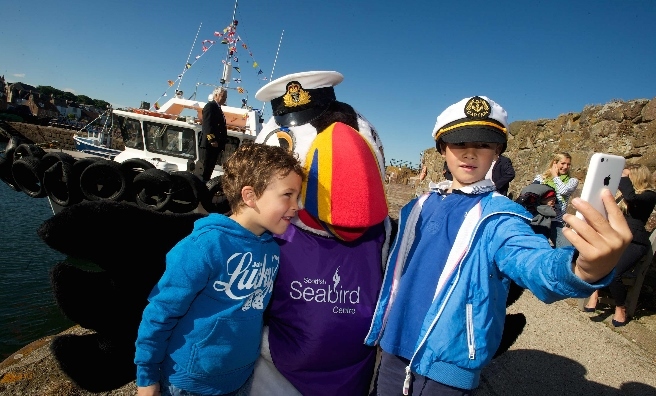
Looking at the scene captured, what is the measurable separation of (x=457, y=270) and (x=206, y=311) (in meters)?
0.90

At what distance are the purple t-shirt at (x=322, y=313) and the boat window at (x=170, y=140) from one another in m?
6.56

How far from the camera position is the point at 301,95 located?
A: 1724 mm

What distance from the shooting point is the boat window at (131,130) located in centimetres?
762

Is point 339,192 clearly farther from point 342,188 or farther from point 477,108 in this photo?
point 477,108

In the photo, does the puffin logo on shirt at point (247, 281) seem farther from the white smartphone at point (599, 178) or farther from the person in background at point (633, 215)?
the person in background at point (633, 215)

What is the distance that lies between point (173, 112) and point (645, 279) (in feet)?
30.3

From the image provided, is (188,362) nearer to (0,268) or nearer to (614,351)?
(614,351)

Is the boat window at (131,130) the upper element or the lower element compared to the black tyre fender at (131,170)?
upper

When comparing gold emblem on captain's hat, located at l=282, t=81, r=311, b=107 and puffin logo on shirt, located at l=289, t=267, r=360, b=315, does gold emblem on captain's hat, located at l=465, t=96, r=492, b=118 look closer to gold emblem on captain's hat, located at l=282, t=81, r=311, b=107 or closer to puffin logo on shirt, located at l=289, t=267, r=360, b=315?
gold emblem on captain's hat, located at l=282, t=81, r=311, b=107

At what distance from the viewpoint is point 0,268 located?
7.86 meters

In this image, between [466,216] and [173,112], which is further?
[173,112]

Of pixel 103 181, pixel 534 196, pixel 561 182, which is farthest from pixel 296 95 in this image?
pixel 103 181

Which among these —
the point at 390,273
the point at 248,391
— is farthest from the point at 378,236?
the point at 248,391

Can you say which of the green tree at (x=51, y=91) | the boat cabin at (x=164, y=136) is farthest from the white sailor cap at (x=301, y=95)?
the green tree at (x=51, y=91)
